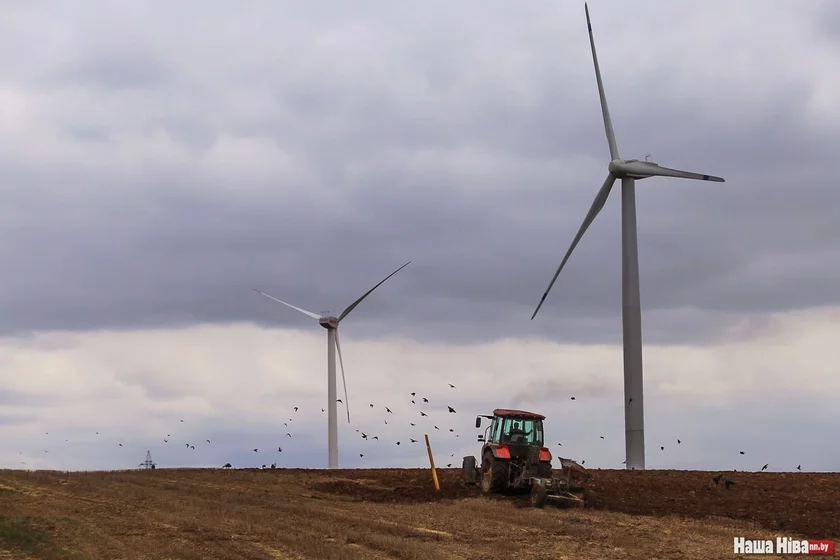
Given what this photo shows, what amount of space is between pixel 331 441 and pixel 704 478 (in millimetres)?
37935

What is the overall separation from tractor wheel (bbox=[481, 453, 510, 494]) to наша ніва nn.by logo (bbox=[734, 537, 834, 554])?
14.2 meters

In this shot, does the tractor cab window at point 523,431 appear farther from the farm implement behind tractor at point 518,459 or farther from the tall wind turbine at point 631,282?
the tall wind turbine at point 631,282

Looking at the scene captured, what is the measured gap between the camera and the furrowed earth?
26.7 meters

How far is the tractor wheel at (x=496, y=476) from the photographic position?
40.6 m

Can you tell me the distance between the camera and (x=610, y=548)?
26.4 metres

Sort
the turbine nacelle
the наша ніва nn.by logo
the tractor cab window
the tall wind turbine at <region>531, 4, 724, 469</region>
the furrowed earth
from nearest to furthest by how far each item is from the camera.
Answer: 1. the наша ніва nn.by logo
2. the furrowed earth
3. the tractor cab window
4. the tall wind turbine at <region>531, 4, 724, 469</region>
5. the turbine nacelle

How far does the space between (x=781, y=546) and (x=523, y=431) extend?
15.7 m

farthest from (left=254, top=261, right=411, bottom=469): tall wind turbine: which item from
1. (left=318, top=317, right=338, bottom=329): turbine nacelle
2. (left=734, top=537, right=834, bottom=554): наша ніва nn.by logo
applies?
(left=734, top=537, right=834, bottom=554): наша ніва nn.by logo

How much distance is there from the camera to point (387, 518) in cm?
3328

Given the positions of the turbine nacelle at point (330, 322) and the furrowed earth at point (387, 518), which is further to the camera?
the turbine nacelle at point (330, 322)

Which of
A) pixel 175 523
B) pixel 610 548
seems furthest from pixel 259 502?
pixel 610 548

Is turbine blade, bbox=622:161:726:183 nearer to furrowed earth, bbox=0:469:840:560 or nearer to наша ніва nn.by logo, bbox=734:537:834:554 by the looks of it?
furrowed earth, bbox=0:469:840:560

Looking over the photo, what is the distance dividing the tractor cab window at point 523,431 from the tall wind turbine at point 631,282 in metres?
14.4

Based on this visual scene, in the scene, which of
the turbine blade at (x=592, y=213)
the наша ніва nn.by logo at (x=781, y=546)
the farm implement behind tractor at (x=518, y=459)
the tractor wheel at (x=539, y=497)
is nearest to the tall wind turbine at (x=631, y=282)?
the turbine blade at (x=592, y=213)
